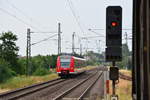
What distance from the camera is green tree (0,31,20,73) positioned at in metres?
70.9

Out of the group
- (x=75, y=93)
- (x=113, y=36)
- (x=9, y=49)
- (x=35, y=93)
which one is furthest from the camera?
(x=9, y=49)

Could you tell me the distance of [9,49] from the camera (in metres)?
75.9

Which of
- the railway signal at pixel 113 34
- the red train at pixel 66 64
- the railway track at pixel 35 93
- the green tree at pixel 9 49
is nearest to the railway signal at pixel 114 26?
the railway signal at pixel 113 34

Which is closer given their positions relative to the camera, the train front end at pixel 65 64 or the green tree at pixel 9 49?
the train front end at pixel 65 64

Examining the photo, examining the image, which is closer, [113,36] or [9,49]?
[113,36]

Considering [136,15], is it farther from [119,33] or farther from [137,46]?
[119,33]

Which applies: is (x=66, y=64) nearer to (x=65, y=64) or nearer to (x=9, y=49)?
(x=65, y=64)

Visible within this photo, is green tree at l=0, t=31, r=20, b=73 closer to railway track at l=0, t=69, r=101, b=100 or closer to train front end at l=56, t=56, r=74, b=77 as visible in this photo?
train front end at l=56, t=56, r=74, b=77

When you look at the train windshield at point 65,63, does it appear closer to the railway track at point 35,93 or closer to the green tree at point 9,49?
the railway track at point 35,93

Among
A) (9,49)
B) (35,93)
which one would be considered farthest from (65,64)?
(9,49)

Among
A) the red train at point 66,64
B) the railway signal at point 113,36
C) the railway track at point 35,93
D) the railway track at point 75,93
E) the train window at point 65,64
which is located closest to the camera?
the railway signal at point 113,36

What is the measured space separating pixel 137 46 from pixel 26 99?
13.4 metres

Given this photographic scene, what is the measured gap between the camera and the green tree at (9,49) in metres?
70.9

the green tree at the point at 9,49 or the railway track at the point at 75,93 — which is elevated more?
the green tree at the point at 9,49
